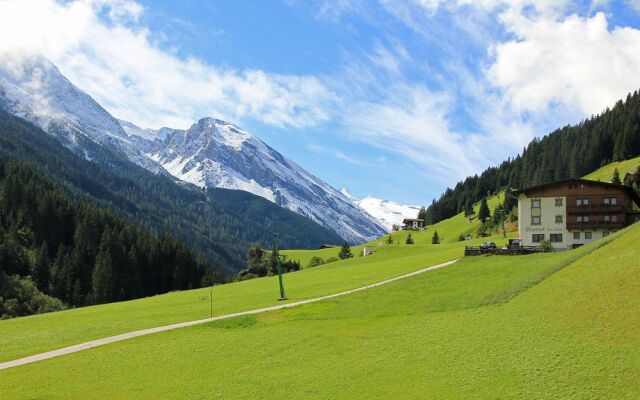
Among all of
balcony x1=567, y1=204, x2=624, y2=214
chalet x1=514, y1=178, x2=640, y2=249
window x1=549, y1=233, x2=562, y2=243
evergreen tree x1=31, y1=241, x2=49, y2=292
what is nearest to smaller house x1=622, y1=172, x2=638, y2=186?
chalet x1=514, y1=178, x2=640, y2=249

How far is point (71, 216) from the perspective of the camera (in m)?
199

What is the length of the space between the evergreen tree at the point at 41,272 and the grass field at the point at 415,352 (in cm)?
12716

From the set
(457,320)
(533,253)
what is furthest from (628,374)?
(533,253)

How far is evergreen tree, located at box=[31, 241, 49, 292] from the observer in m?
161

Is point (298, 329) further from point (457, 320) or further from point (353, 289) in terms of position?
point (353, 289)

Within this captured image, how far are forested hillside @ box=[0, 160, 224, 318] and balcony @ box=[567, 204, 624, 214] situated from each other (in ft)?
392

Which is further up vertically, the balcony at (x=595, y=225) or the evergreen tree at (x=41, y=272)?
the balcony at (x=595, y=225)

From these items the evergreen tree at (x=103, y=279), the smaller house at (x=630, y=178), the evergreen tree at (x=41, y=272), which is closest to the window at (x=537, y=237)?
the smaller house at (x=630, y=178)

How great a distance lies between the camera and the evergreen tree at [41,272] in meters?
161

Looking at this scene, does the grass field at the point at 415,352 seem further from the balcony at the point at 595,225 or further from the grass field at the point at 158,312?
the balcony at the point at 595,225

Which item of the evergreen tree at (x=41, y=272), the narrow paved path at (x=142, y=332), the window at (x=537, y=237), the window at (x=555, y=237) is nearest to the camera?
the narrow paved path at (x=142, y=332)

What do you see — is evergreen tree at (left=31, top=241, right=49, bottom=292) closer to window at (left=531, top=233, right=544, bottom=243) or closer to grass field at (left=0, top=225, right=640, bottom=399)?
grass field at (left=0, top=225, right=640, bottom=399)

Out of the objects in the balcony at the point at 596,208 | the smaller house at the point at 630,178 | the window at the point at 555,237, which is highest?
the smaller house at the point at 630,178

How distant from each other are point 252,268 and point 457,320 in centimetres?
12967
